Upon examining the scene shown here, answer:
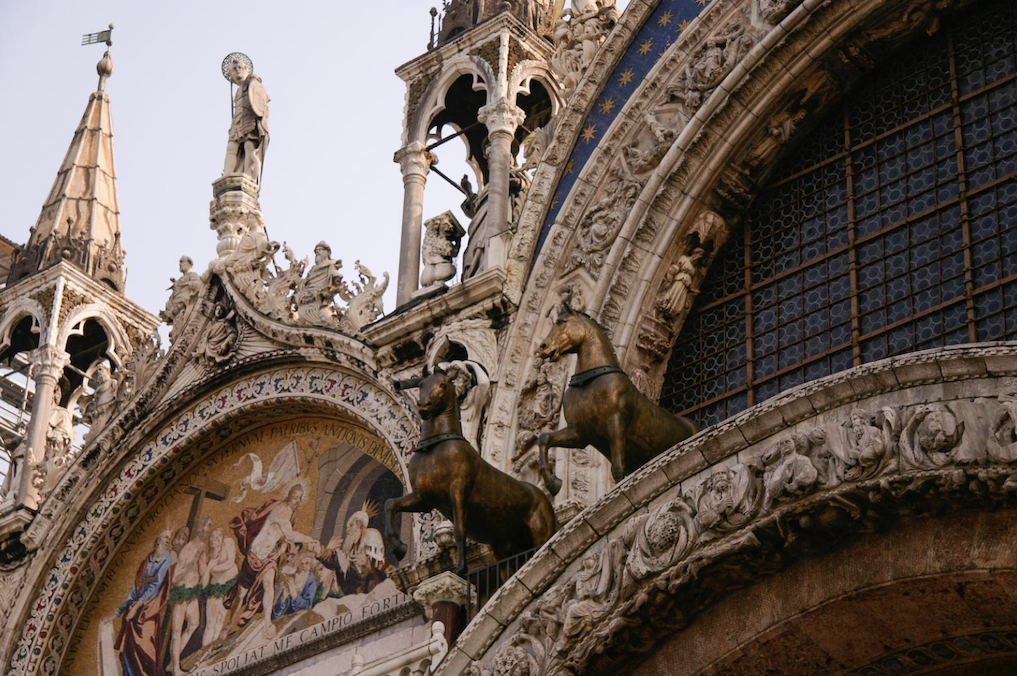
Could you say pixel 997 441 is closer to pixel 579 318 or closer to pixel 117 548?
pixel 579 318

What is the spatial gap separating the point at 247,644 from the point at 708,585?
6.39 m

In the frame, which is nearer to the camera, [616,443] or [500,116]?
[616,443]

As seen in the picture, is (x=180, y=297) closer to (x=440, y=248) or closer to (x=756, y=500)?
(x=440, y=248)

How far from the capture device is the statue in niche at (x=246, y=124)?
21.3 meters

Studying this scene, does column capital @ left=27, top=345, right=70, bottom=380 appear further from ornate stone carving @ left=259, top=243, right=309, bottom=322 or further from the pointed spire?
ornate stone carving @ left=259, top=243, right=309, bottom=322

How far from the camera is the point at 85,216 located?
23781 mm

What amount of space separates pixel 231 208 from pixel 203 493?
2985 millimetres

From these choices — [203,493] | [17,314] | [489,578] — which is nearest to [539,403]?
[489,578]

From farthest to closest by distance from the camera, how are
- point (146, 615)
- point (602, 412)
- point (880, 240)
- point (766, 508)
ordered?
point (146, 615)
point (880, 240)
point (602, 412)
point (766, 508)

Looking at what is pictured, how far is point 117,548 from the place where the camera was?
20.0 meters

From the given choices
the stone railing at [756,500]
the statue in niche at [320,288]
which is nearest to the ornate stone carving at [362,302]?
the statue in niche at [320,288]

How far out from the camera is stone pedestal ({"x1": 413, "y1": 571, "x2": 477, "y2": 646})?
51.2ft

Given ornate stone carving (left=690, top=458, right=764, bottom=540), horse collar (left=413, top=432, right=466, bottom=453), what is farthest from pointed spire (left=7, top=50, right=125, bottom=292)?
ornate stone carving (left=690, top=458, right=764, bottom=540)

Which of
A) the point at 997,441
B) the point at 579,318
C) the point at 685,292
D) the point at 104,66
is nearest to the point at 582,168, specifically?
the point at 685,292
